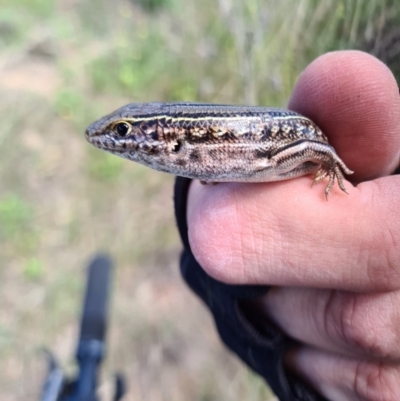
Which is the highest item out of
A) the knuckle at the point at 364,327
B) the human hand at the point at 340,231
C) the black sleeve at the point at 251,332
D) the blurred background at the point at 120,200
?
the human hand at the point at 340,231

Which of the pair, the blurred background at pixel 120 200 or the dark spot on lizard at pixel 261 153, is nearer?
the dark spot on lizard at pixel 261 153

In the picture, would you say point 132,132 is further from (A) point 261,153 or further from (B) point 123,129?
(A) point 261,153

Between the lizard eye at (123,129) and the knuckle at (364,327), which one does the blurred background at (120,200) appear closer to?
the lizard eye at (123,129)

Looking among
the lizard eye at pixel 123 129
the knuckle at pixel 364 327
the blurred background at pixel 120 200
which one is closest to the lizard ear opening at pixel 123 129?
the lizard eye at pixel 123 129

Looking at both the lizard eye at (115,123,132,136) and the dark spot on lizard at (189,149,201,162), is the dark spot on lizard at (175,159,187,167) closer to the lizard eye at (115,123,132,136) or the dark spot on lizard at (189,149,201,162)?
the dark spot on lizard at (189,149,201,162)

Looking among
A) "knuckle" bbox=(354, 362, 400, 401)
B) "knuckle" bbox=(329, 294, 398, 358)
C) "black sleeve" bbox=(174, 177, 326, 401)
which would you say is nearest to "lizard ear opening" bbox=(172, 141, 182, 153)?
"black sleeve" bbox=(174, 177, 326, 401)

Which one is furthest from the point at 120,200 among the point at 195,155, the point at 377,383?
the point at 377,383

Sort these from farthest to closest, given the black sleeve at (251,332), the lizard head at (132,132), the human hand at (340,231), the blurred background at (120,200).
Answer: the blurred background at (120,200)
the black sleeve at (251,332)
the lizard head at (132,132)
the human hand at (340,231)

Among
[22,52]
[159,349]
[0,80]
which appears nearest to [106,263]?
[159,349]
